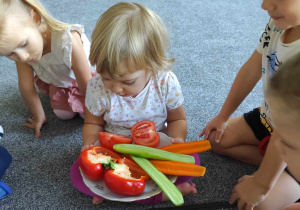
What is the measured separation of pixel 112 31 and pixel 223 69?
0.71m

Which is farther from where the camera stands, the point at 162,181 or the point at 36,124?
the point at 36,124

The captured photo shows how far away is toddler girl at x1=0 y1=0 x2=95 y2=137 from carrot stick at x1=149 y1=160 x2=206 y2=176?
0.42 m

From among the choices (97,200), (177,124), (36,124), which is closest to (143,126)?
(177,124)

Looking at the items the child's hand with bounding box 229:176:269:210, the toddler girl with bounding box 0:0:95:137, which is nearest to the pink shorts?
the toddler girl with bounding box 0:0:95:137

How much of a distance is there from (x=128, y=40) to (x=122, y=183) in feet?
1.10

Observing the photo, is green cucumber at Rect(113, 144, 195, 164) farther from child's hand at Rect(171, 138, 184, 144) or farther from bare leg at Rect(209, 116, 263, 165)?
bare leg at Rect(209, 116, 263, 165)

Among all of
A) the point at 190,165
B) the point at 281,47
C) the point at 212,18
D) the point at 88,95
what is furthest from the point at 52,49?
the point at 212,18

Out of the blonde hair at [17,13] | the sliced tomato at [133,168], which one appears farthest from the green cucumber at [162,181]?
the blonde hair at [17,13]

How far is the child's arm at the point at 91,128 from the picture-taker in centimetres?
98

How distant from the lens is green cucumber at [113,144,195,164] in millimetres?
848

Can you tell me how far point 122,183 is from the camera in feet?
2.54

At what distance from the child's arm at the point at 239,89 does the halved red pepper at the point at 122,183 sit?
1.06 ft

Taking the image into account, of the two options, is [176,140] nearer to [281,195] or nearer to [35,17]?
[281,195]

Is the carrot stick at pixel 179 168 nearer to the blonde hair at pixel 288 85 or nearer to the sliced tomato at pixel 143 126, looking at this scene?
the sliced tomato at pixel 143 126
